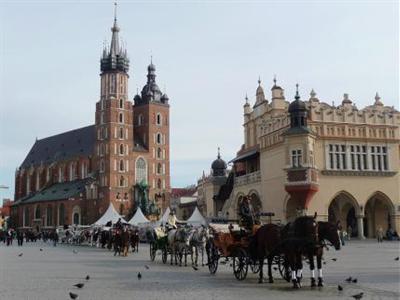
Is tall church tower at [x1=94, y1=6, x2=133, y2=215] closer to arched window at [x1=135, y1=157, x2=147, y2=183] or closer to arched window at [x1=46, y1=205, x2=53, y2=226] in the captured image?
arched window at [x1=135, y1=157, x2=147, y2=183]

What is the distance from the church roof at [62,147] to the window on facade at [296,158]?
6686cm

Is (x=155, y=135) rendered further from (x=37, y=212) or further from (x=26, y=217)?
(x=26, y=217)

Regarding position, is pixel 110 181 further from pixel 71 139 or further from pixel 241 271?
pixel 241 271

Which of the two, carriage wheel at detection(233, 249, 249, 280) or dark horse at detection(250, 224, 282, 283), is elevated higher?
dark horse at detection(250, 224, 282, 283)

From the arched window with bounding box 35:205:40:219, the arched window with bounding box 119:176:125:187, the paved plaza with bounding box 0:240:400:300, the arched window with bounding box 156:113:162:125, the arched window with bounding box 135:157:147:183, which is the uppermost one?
the arched window with bounding box 156:113:162:125

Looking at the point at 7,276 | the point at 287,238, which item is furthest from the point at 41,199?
the point at 287,238

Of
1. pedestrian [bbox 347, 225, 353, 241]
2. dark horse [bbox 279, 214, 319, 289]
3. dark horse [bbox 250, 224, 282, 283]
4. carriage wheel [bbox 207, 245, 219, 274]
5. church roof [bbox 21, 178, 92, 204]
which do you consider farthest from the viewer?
church roof [bbox 21, 178, 92, 204]

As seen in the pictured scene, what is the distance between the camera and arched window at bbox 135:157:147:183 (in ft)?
327

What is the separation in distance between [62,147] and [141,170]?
83.7ft

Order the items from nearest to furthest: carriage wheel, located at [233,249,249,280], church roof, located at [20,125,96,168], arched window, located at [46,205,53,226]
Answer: carriage wheel, located at [233,249,249,280] → arched window, located at [46,205,53,226] → church roof, located at [20,125,96,168]

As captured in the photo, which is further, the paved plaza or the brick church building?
the brick church building

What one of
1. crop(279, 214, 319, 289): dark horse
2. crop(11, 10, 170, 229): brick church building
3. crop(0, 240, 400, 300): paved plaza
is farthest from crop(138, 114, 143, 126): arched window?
crop(279, 214, 319, 289): dark horse

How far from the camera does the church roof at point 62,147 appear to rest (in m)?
108

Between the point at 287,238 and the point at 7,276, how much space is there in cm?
939
